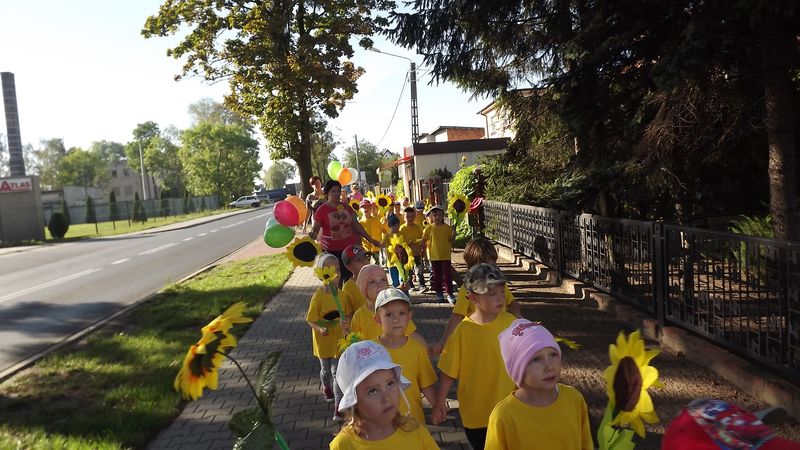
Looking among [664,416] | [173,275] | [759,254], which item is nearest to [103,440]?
[664,416]

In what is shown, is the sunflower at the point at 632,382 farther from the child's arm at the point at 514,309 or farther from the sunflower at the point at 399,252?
the sunflower at the point at 399,252

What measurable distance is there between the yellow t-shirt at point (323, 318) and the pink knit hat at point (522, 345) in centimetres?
231

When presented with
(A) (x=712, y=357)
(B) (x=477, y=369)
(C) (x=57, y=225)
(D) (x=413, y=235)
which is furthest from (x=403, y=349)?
(C) (x=57, y=225)

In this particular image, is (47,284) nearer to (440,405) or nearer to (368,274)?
(368,274)

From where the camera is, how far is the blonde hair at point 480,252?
161 inches

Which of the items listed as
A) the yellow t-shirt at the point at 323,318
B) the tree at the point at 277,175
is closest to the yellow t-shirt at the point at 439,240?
the yellow t-shirt at the point at 323,318

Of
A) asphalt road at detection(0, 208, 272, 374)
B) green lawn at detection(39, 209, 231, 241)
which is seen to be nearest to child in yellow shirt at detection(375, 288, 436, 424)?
asphalt road at detection(0, 208, 272, 374)

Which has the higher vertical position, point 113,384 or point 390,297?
point 390,297

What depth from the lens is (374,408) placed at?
2.05 m

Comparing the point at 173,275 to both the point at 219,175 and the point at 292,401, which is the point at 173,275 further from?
the point at 219,175

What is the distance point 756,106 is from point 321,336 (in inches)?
227

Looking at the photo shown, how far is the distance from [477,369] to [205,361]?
1.46 metres

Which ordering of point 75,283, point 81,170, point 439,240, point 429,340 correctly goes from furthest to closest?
point 81,170
point 75,283
point 439,240
point 429,340

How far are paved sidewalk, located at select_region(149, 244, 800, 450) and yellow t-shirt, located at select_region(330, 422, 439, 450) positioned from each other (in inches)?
76.9
